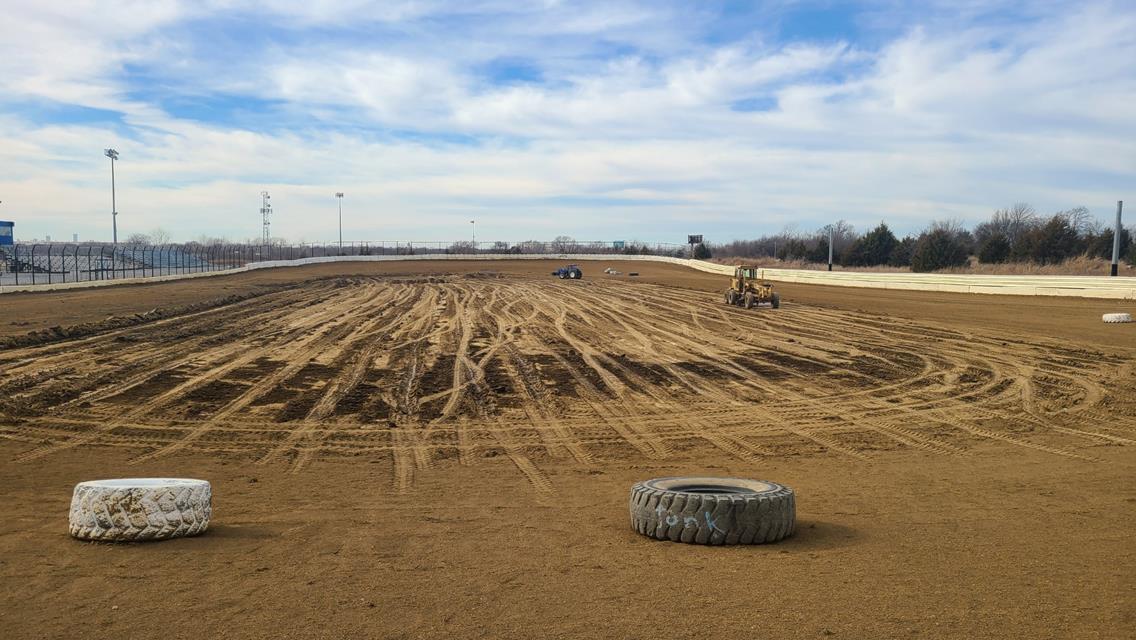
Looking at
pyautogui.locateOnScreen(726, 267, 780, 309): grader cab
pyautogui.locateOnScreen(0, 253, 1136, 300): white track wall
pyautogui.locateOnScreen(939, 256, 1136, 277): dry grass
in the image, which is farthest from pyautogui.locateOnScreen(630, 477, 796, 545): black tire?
pyautogui.locateOnScreen(939, 256, 1136, 277): dry grass

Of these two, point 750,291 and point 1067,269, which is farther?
point 1067,269

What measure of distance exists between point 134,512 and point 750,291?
3047cm

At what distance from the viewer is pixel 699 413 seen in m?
14.2

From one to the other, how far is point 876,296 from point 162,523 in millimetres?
38899

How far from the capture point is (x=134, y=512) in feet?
23.6

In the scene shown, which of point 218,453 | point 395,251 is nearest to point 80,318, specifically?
point 218,453

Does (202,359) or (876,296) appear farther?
(876,296)

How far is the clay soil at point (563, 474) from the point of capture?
19.2 feet

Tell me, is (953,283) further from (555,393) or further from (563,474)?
(563,474)

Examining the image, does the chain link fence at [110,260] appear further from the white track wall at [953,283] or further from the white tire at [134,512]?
the white tire at [134,512]

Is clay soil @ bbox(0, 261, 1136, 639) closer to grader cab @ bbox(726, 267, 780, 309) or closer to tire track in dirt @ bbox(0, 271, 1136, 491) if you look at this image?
tire track in dirt @ bbox(0, 271, 1136, 491)

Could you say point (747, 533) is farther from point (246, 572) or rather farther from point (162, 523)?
point (162, 523)

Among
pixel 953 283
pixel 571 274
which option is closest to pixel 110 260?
pixel 571 274

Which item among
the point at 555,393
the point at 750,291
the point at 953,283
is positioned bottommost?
the point at 555,393
